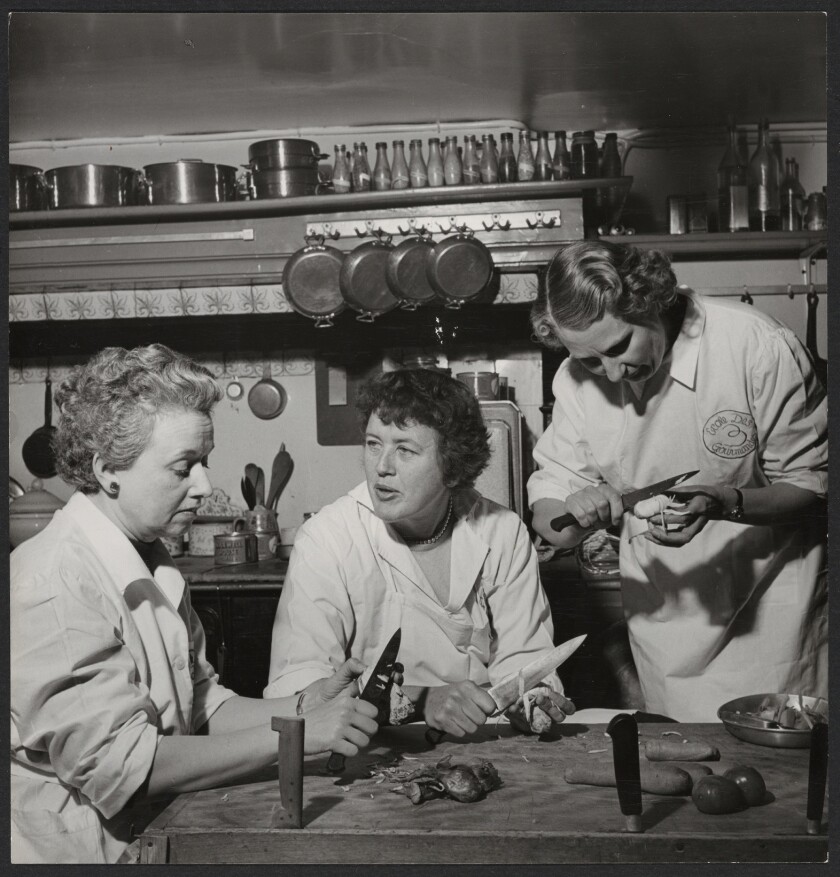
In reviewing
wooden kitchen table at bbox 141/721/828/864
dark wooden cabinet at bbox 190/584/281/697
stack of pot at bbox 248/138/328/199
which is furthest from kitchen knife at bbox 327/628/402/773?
stack of pot at bbox 248/138/328/199

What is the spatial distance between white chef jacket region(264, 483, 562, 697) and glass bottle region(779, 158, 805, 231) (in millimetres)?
1306

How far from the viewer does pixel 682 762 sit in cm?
171

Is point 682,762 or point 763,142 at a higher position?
point 763,142

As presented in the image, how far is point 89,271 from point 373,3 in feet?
5.98

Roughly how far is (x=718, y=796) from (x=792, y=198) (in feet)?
6.53

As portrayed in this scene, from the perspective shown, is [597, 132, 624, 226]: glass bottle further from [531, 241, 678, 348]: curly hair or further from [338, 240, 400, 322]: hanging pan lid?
[338, 240, 400, 322]: hanging pan lid

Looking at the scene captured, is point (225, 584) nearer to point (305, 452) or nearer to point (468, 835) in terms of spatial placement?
point (305, 452)

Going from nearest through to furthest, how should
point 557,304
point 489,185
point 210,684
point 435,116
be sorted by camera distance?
point 210,684 < point 557,304 < point 435,116 < point 489,185

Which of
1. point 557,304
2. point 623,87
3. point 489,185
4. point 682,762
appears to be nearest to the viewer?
point 682,762

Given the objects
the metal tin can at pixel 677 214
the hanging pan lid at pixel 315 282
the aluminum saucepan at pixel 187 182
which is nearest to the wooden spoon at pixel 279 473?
the hanging pan lid at pixel 315 282

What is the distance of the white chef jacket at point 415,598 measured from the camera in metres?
2.33

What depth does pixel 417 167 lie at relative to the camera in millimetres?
3273

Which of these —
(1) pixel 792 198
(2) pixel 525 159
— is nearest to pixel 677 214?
(1) pixel 792 198

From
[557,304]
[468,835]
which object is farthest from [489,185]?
[468,835]
